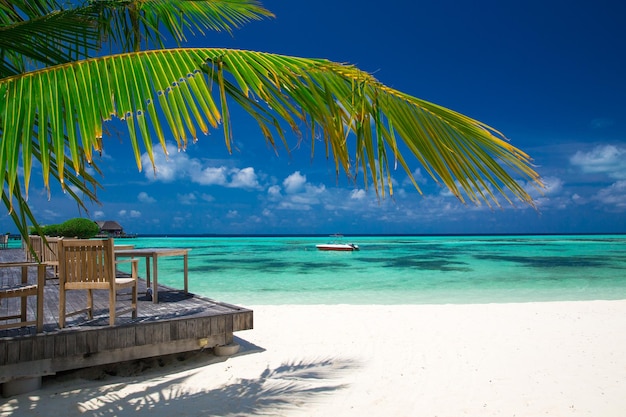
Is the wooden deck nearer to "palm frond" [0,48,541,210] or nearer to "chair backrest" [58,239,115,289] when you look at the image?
"chair backrest" [58,239,115,289]

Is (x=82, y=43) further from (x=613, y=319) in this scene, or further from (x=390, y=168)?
(x=613, y=319)

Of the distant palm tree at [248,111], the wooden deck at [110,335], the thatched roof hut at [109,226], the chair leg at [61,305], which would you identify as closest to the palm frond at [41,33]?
the distant palm tree at [248,111]

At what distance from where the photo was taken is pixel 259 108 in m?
1.54

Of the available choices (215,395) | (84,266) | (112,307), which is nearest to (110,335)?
(112,307)

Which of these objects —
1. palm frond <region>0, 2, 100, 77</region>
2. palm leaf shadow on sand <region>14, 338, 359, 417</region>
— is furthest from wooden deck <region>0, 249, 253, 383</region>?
palm frond <region>0, 2, 100, 77</region>

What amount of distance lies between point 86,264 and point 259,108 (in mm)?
3098

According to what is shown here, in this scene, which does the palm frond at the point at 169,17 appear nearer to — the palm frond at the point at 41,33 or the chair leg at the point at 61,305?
the palm frond at the point at 41,33

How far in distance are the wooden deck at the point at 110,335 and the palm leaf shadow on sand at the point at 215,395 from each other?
25 centimetres

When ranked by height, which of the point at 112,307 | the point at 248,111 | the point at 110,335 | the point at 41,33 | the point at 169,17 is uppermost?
the point at 169,17

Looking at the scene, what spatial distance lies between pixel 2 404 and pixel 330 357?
121 inches

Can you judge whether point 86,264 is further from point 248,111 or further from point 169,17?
point 248,111

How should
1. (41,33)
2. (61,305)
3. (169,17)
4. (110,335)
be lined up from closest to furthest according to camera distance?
(41,33), (169,17), (61,305), (110,335)

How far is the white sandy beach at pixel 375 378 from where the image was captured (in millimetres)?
3750

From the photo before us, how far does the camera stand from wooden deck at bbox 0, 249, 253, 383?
3.71 meters
